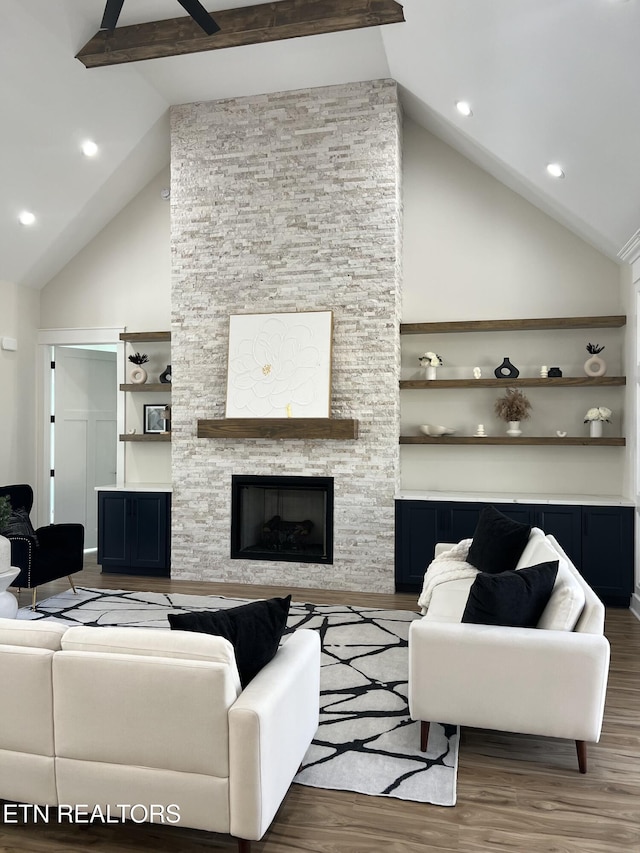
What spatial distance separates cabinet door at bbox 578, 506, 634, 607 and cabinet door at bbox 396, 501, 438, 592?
1.19 metres

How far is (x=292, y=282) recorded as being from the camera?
6047mm

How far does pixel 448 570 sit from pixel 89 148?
4715 mm

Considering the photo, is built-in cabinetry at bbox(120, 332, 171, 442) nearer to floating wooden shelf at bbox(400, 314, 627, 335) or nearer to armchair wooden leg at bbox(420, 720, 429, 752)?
floating wooden shelf at bbox(400, 314, 627, 335)

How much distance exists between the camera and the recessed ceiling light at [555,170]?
4859mm

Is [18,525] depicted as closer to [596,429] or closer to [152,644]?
[152,644]

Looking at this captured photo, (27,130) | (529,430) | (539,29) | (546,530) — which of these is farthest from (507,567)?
(27,130)

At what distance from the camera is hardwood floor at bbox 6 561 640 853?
7.55ft

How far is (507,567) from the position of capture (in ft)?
13.7

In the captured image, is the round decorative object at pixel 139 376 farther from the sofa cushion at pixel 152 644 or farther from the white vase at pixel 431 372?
the sofa cushion at pixel 152 644

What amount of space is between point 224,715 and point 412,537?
3.80 meters

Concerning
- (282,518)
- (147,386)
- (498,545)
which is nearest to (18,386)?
(147,386)

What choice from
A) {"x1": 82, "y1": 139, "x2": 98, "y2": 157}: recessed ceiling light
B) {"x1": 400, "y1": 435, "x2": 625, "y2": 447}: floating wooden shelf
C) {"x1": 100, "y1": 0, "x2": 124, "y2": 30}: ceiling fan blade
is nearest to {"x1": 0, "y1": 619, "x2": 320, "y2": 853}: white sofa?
{"x1": 100, "y1": 0, "x2": 124, "y2": 30}: ceiling fan blade

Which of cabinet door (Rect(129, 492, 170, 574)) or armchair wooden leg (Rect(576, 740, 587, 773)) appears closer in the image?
armchair wooden leg (Rect(576, 740, 587, 773))

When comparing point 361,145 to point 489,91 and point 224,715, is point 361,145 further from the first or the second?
point 224,715
